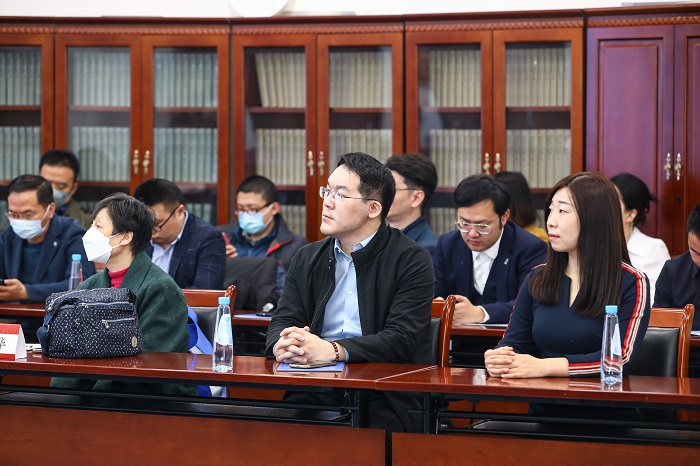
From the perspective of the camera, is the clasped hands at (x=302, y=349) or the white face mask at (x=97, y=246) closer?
the clasped hands at (x=302, y=349)

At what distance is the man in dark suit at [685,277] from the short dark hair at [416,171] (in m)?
1.29

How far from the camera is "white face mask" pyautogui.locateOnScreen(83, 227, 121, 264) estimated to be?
3703 mm

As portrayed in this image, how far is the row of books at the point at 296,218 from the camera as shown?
6516 mm

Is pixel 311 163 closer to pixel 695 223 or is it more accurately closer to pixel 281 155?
pixel 281 155

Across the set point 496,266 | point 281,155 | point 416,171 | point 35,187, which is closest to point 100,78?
point 281,155

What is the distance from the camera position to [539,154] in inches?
244

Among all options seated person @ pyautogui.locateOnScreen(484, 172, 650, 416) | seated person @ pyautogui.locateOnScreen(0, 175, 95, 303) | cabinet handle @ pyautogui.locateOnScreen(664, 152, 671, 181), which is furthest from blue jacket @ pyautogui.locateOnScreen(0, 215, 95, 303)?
cabinet handle @ pyautogui.locateOnScreen(664, 152, 671, 181)

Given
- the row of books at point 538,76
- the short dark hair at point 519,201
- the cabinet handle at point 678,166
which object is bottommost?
the short dark hair at point 519,201

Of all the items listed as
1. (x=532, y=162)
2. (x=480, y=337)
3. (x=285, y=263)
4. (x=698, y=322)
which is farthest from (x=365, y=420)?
(x=532, y=162)

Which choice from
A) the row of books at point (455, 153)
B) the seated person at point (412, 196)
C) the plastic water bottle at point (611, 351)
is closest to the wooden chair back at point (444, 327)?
the plastic water bottle at point (611, 351)

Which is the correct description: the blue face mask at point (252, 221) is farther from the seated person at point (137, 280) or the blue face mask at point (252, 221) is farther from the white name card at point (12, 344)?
the white name card at point (12, 344)

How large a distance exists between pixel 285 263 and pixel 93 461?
2842 mm

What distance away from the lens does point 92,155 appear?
6727 mm

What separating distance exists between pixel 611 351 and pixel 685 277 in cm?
204
